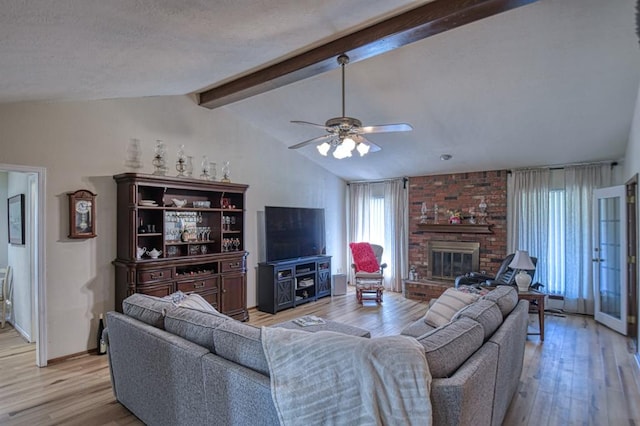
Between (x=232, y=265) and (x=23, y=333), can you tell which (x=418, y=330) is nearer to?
(x=232, y=265)

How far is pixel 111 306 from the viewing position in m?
4.14

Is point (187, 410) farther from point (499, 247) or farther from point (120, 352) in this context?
point (499, 247)

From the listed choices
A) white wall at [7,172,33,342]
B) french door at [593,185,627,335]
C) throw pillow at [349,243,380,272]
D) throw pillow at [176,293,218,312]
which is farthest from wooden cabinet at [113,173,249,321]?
french door at [593,185,627,335]

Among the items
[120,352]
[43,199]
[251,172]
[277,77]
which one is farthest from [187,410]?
[251,172]

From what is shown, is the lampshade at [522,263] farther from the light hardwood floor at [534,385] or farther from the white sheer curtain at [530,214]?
the white sheer curtain at [530,214]

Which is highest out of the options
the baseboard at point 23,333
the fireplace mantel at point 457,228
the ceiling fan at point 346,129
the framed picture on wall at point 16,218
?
the ceiling fan at point 346,129

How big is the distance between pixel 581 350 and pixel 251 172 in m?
4.96

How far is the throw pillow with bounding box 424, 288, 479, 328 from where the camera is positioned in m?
3.16

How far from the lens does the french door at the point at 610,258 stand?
445 centimetres

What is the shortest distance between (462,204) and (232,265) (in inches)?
167

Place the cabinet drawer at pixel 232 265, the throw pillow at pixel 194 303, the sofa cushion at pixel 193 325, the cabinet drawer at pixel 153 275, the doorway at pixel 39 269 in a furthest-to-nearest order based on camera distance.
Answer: the cabinet drawer at pixel 232 265, the cabinet drawer at pixel 153 275, the doorway at pixel 39 269, the throw pillow at pixel 194 303, the sofa cushion at pixel 193 325

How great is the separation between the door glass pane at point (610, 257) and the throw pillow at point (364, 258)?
3373 mm

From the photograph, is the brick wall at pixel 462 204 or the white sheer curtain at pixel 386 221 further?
the white sheer curtain at pixel 386 221

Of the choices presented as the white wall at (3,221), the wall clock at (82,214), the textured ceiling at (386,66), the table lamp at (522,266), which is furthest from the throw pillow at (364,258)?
the white wall at (3,221)
